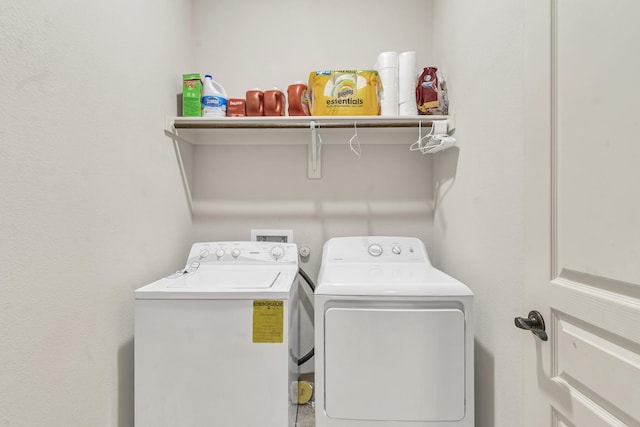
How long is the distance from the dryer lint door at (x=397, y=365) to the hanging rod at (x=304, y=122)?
0.96 metres

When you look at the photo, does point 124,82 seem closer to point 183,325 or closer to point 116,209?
point 116,209

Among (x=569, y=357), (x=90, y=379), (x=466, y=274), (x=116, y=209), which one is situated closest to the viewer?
(x=569, y=357)

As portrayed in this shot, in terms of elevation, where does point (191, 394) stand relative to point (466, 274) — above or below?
below

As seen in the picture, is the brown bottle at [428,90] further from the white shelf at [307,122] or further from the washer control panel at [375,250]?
the washer control panel at [375,250]

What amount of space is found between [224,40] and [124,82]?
0.93m

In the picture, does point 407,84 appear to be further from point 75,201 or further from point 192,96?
point 75,201

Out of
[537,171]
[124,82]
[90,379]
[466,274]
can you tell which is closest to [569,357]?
[537,171]

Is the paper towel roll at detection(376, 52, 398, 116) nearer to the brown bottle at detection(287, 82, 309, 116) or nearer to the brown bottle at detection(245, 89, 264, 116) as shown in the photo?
the brown bottle at detection(287, 82, 309, 116)

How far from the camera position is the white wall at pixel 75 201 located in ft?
2.83

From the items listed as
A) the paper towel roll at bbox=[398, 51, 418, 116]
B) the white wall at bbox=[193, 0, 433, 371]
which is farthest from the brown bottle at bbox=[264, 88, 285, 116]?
the paper towel roll at bbox=[398, 51, 418, 116]

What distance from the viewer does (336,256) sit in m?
1.75

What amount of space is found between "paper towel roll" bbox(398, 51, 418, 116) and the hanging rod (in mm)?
71

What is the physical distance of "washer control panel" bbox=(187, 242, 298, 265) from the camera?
175 cm

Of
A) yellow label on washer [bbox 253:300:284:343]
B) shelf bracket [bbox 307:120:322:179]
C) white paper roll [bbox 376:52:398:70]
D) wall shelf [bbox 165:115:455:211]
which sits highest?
white paper roll [bbox 376:52:398:70]
